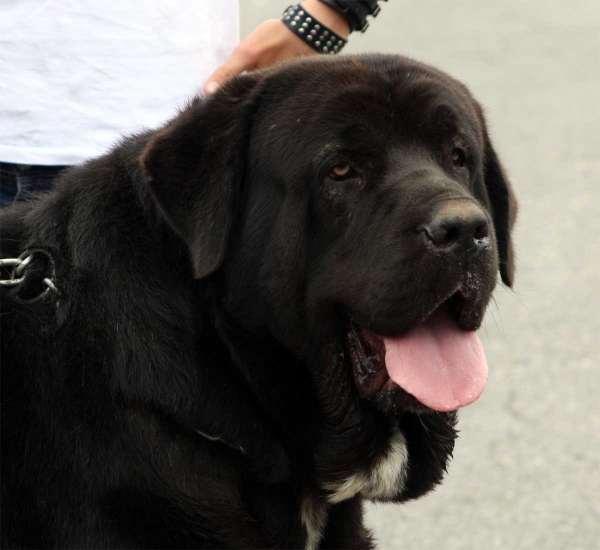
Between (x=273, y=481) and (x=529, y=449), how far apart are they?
2.57 metres

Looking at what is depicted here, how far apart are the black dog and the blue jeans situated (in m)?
0.26

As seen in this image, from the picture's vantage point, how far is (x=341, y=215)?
8.60ft

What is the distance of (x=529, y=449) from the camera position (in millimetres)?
4891

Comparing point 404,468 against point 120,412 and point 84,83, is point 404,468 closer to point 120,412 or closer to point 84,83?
point 120,412

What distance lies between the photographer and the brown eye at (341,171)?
8.62 feet

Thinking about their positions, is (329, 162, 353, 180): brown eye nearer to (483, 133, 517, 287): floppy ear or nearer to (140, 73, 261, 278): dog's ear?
(140, 73, 261, 278): dog's ear

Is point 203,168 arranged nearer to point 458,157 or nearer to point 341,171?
point 341,171

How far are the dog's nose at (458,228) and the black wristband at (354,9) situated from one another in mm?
1067

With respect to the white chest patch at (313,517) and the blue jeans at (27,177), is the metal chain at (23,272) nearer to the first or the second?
the blue jeans at (27,177)

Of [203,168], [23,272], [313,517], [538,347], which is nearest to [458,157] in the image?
[203,168]

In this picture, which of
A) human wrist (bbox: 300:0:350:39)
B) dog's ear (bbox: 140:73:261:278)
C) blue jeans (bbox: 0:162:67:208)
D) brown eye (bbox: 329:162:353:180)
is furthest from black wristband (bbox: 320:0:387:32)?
blue jeans (bbox: 0:162:67:208)

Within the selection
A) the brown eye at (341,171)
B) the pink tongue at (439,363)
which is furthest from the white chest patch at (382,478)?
the brown eye at (341,171)

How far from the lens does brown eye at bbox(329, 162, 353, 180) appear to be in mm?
2627

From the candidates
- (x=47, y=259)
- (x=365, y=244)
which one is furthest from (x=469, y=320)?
(x=47, y=259)
